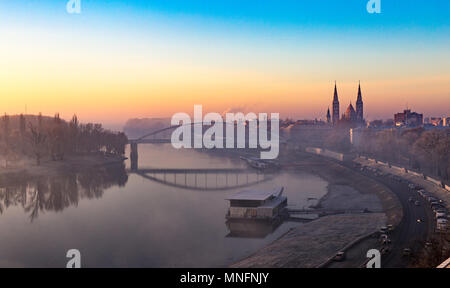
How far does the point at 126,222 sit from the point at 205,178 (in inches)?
992

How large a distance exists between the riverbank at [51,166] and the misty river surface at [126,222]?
9.36ft

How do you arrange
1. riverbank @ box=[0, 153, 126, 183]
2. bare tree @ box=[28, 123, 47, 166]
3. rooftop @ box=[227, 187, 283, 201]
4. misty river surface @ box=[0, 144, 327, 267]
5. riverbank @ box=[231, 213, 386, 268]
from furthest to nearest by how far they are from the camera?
1. bare tree @ box=[28, 123, 47, 166]
2. riverbank @ box=[0, 153, 126, 183]
3. rooftop @ box=[227, 187, 283, 201]
4. misty river surface @ box=[0, 144, 327, 267]
5. riverbank @ box=[231, 213, 386, 268]

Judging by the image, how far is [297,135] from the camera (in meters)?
126

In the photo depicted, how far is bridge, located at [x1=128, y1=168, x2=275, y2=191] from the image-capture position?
46062mm

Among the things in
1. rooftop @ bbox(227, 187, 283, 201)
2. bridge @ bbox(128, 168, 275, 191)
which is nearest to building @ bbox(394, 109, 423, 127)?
bridge @ bbox(128, 168, 275, 191)

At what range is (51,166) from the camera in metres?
52.8

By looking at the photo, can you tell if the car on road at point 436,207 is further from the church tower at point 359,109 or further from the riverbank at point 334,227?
the church tower at point 359,109

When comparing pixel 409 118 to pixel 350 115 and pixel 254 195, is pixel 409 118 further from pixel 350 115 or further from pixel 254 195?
pixel 254 195

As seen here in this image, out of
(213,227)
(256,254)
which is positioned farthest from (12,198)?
(256,254)

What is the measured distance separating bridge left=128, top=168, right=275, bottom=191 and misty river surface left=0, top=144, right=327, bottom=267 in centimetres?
24

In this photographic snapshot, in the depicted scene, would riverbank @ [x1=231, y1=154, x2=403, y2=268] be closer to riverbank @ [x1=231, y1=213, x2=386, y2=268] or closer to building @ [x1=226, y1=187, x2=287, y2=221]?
riverbank @ [x1=231, y1=213, x2=386, y2=268]

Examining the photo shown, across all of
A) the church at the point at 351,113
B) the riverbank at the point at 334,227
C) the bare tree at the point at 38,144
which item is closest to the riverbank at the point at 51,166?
the bare tree at the point at 38,144

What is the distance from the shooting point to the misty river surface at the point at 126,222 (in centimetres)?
2016

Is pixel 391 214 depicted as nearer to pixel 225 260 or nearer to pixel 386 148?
pixel 225 260
